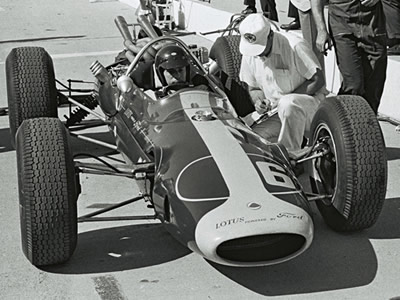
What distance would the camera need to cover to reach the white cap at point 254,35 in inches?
245

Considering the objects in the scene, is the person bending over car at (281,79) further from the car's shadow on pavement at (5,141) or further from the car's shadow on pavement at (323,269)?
the car's shadow on pavement at (5,141)

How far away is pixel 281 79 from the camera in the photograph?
21.6 ft

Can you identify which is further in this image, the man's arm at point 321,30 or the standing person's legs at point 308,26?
the standing person's legs at point 308,26

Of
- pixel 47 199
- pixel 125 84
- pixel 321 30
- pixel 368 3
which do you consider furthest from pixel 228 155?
pixel 368 3

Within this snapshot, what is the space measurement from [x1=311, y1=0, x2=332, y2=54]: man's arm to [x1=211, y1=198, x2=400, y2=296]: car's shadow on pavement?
6.51ft

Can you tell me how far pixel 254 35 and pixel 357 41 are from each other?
41.4 inches

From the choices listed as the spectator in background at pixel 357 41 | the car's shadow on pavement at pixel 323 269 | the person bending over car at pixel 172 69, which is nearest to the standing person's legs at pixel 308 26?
the spectator in background at pixel 357 41

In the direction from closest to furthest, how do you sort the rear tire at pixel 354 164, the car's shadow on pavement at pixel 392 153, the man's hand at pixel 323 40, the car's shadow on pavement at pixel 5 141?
the rear tire at pixel 354 164 → the man's hand at pixel 323 40 → the car's shadow on pavement at pixel 392 153 → the car's shadow on pavement at pixel 5 141

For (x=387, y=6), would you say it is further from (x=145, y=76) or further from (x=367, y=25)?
(x=145, y=76)

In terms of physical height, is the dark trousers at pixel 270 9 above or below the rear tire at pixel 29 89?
below

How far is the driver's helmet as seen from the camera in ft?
19.3

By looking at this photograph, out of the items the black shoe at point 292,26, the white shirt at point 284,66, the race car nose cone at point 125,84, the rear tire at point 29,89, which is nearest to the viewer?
the race car nose cone at point 125,84

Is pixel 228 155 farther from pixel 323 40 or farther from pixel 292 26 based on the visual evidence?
pixel 292 26

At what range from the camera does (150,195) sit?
208 inches
